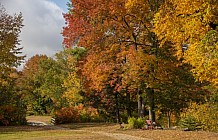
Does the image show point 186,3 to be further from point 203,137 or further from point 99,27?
point 99,27

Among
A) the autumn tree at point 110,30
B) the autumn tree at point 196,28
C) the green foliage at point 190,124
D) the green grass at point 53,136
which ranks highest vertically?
the autumn tree at point 110,30

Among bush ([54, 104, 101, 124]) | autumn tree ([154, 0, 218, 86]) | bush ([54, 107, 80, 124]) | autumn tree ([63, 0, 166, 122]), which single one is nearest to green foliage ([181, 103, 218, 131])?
autumn tree ([63, 0, 166, 122])

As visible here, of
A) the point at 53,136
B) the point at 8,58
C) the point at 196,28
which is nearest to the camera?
the point at 196,28

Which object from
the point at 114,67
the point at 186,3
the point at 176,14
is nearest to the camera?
the point at 186,3

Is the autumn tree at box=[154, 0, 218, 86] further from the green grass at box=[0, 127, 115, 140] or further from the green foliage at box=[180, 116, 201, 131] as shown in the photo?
the green foliage at box=[180, 116, 201, 131]

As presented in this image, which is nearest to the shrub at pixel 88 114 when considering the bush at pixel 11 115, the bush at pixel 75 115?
the bush at pixel 75 115

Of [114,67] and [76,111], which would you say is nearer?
[114,67]

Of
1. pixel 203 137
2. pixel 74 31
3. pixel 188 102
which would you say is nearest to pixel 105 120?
pixel 188 102

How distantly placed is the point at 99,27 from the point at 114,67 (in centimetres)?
297

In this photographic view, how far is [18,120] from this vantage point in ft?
95.8

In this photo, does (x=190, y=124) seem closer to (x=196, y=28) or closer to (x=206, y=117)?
(x=206, y=117)

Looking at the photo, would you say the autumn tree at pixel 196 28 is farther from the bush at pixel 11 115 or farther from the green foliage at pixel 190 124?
the bush at pixel 11 115

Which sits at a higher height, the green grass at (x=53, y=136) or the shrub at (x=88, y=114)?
the shrub at (x=88, y=114)

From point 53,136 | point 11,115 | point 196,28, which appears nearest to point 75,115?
point 11,115
